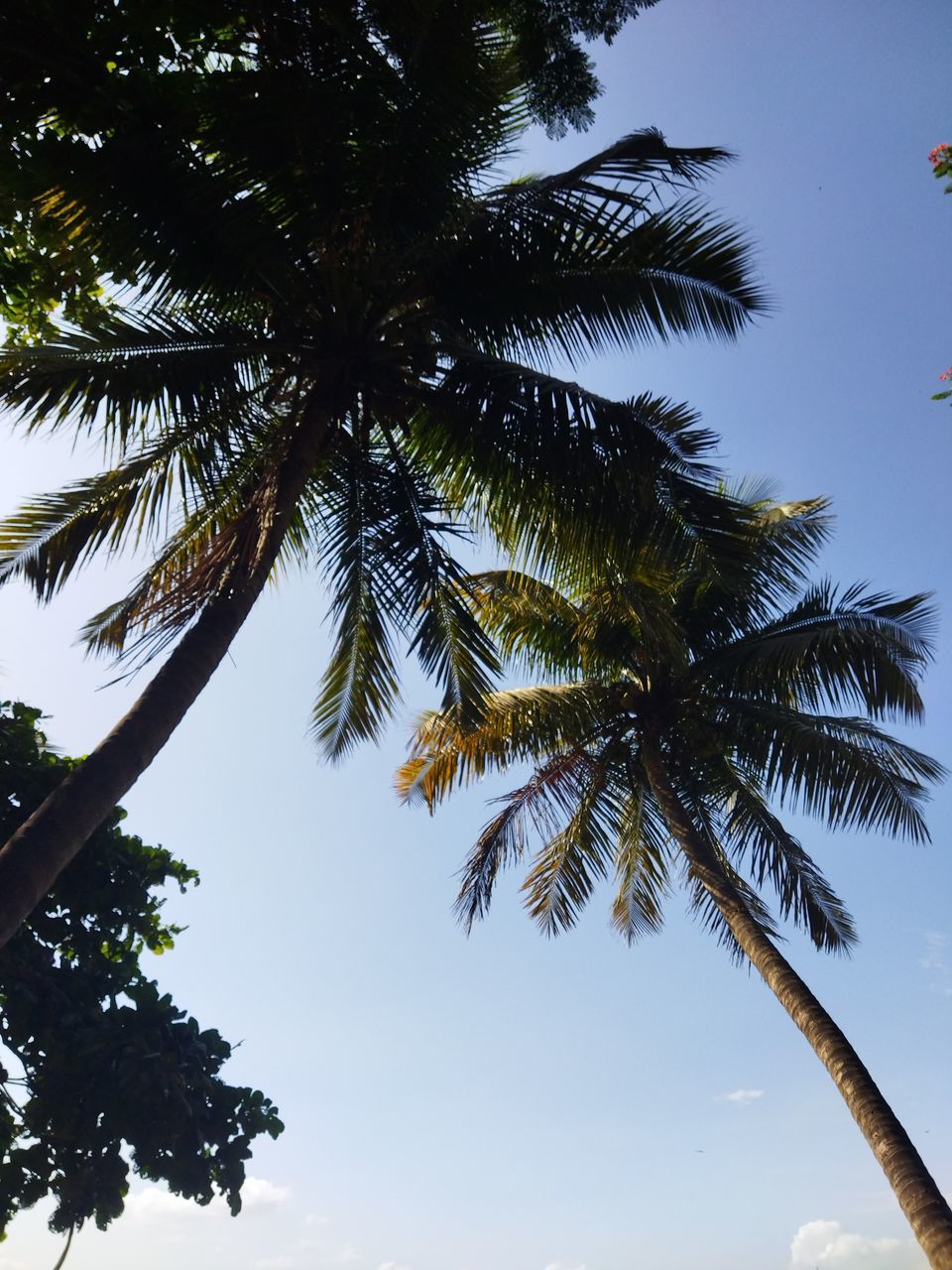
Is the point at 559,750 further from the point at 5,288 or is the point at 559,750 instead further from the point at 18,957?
the point at 5,288

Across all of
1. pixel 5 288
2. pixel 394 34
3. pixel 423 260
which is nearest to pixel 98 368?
pixel 5 288

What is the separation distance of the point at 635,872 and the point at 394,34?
11.4 m

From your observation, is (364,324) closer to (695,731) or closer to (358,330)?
(358,330)

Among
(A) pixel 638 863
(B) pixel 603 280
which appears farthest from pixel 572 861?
(B) pixel 603 280

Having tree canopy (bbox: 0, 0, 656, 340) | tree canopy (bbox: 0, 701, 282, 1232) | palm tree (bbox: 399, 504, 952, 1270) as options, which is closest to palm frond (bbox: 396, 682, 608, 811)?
palm tree (bbox: 399, 504, 952, 1270)

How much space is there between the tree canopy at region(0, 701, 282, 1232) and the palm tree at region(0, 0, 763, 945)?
3.46m

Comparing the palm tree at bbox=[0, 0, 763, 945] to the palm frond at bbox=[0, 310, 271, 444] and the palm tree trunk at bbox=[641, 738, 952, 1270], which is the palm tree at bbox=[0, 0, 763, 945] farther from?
the palm tree trunk at bbox=[641, 738, 952, 1270]

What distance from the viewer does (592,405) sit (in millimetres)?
7758

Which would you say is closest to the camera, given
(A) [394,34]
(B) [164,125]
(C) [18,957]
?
(B) [164,125]

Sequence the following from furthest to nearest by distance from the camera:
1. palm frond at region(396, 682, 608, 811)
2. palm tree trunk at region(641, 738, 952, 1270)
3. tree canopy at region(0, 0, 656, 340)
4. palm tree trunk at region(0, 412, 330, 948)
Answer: palm frond at region(396, 682, 608, 811) < palm tree trunk at region(641, 738, 952, 1270) < tree canopy at region(0, 0, 656, 340) < palm tree trunk at region(0, 412, 330, 948)

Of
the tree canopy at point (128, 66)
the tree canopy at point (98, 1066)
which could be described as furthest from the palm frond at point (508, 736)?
the tree canopy at point (128, 66)

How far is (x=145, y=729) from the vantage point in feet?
19.1

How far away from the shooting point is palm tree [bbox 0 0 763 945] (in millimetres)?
6969

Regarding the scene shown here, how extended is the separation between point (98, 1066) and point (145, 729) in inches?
228
